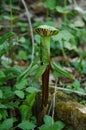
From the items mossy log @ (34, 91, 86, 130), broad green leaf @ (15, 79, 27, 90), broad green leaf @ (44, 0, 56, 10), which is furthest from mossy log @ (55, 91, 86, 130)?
broad green leaf @ (44, 0, 56, 10)

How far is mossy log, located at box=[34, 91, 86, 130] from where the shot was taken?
1.59m

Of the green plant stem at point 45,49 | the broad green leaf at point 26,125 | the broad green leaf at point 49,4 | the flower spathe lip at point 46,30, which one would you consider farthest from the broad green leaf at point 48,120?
the broad green leaf at point 49,4

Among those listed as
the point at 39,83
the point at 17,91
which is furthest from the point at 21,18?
the point at 17,91

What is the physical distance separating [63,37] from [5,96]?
717 mm

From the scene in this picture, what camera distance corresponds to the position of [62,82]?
6.88 ft

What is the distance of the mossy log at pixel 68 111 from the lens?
1594mm

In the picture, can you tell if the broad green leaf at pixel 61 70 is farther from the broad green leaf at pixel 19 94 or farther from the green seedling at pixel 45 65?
the broad green leaf at pixel 19 94

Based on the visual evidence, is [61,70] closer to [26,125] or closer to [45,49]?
[45,49]

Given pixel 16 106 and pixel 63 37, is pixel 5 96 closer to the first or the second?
pixel 16 106

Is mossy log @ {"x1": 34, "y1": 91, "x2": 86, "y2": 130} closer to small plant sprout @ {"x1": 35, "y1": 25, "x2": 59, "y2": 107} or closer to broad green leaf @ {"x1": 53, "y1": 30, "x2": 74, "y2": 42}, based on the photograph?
small plant sprout @ {"x1": 35, "y1": 25, "x2": 59, "y2": 107}

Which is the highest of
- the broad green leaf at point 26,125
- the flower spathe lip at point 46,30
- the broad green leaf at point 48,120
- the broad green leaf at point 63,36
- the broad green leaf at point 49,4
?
the broad green leaf at point 49,4

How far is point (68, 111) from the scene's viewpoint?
164 centimetres

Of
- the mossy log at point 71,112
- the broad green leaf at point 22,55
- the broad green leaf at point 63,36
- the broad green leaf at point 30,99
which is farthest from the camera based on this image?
the broad green leaf at point 22,55

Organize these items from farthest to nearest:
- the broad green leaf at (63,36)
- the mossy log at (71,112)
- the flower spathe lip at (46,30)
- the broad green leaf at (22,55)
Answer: the broad green leaf at (22,55), the broad green leaf at (63,36), the mossy log at (71,112), the flower spathe lip at (46,30)
